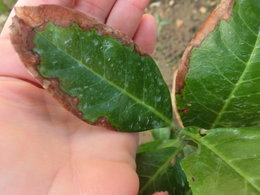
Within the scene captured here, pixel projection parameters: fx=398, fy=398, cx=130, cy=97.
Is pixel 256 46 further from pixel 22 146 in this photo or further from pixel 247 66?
pixel 22 146

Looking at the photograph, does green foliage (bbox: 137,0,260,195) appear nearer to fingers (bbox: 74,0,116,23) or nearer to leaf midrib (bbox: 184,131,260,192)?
leaf midrib (bbox: 184,131,260,192)

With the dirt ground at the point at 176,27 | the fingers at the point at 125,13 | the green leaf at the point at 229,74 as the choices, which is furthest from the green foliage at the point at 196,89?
the dirt ground at the point at 176,27

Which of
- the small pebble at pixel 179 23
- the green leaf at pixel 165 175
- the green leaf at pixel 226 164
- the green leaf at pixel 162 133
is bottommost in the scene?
the green leaf at pixel 162 133

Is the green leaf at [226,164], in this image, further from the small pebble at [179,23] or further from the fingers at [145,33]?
the small pebble at [179,23]

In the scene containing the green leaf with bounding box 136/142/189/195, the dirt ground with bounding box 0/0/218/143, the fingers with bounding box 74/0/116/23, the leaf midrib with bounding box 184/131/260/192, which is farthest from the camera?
the dirt ground with bounding box 0/0/218/143

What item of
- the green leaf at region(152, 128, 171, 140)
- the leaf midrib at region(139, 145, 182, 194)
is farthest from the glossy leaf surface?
the green leaf at region(152, 128, 171, 140)

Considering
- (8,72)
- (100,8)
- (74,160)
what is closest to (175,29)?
(100,8)
